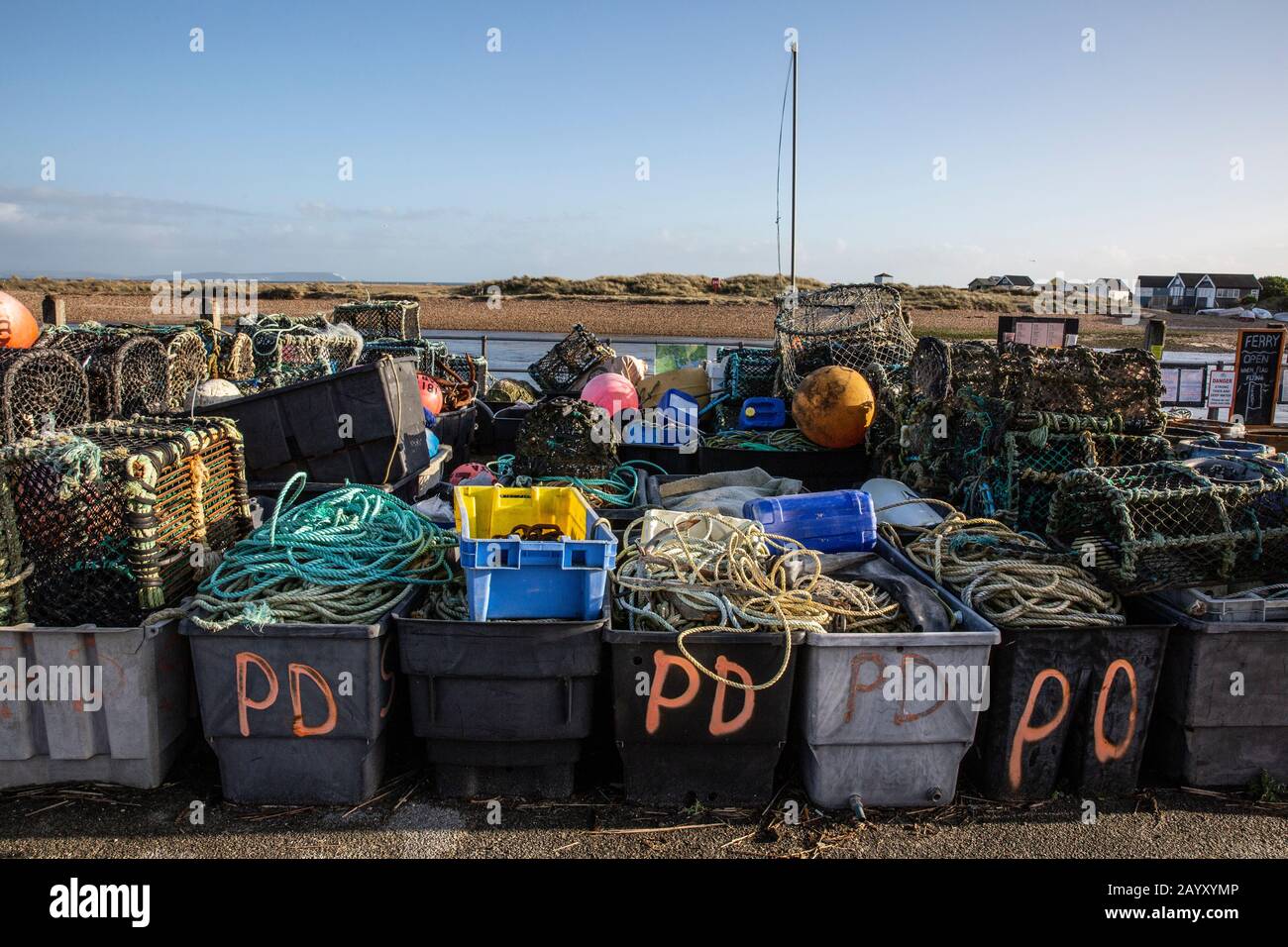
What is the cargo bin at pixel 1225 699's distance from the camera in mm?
3072

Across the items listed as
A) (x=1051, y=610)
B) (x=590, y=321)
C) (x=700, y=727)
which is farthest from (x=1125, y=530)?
(x=590, y=321)

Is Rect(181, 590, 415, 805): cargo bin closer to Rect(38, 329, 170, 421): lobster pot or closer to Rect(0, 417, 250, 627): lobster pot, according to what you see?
Rect(0, 417, 250, 627): lobster pot

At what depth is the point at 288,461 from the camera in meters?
A: 4.93

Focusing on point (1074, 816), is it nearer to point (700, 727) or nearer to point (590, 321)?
point (700, 727)

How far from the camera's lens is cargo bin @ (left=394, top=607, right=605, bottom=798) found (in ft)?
9.61

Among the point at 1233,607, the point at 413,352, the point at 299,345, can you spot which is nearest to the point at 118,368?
the point at 299,345

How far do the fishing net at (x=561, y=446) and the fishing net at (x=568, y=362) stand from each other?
12.4 feet

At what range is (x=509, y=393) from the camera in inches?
360

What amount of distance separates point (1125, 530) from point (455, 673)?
2.47 m

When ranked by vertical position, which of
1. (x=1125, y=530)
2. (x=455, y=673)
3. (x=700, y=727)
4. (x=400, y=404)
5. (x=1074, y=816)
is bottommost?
(x=1074, y=816)

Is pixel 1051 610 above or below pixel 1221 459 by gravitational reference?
below

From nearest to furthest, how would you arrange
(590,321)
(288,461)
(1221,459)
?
(1221,459) → (288,461) → (590,321)

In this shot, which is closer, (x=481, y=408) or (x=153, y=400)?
(x=153, y=400)

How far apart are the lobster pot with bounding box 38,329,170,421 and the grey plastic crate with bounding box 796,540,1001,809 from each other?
4563 millimetres
